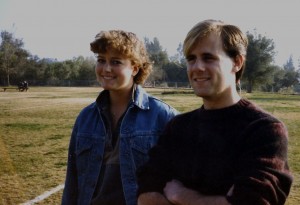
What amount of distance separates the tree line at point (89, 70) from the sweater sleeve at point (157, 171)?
5572cm

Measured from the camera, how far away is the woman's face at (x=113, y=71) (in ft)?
9.80

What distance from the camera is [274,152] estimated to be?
6.06ft

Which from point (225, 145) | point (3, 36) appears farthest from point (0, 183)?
point (3, 36)

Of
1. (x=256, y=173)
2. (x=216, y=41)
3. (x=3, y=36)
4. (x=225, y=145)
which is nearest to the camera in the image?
(x=256, y=173)

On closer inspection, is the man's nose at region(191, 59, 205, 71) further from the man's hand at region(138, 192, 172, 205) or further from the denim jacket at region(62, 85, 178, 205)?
the denim jacket at region(62, 85, 178, 205)

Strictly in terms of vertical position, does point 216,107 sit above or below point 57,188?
above

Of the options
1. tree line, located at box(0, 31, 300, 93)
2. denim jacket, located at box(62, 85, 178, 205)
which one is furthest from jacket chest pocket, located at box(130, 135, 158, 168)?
tree line, located at box(0, 31, 300, 93)

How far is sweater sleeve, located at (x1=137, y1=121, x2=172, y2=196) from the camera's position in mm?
2246

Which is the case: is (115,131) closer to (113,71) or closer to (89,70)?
(113,71)

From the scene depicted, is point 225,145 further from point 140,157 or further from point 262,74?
point 262,74

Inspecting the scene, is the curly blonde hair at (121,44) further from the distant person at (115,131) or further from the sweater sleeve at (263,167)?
the sweater sleeve at (263,167)

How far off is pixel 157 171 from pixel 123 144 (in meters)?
0.72

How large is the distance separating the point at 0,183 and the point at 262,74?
180ft

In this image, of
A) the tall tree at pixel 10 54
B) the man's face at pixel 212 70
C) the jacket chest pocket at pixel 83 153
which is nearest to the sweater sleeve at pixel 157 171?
the man's face at pixel 212 70
